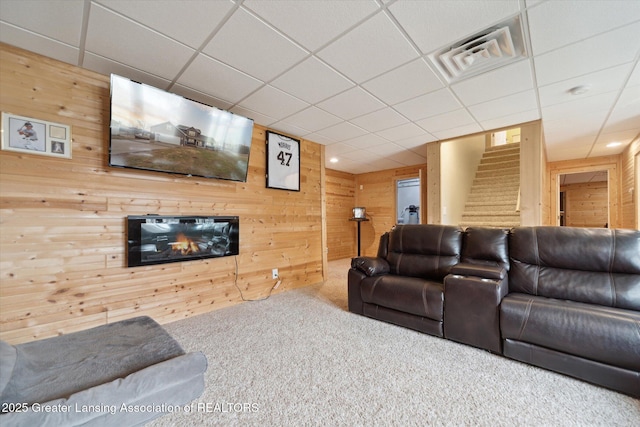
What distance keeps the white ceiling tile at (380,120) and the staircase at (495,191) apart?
2632 millimetres

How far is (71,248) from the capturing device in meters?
2.10

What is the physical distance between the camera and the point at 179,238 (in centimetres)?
266

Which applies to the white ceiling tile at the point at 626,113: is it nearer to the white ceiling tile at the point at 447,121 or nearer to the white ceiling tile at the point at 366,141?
the white ceiling tile at the point at 447,121

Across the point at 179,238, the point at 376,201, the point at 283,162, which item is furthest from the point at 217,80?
the point at 376,201

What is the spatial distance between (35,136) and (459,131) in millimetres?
4639

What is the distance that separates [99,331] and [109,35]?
6.61ft

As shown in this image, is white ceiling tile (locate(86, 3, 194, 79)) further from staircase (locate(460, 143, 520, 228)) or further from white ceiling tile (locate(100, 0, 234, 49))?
staircase (locate(460, 143, 520, 228))

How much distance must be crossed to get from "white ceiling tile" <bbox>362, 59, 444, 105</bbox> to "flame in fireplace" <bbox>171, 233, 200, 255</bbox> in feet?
7.96

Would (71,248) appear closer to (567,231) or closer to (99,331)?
(99,331)

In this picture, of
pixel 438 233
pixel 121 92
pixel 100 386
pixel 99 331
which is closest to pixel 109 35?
pixel 121 92

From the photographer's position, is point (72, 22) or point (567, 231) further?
point (567, 231)

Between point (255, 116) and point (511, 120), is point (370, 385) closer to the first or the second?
point (255, 116)

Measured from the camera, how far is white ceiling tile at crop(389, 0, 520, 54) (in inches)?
60.2

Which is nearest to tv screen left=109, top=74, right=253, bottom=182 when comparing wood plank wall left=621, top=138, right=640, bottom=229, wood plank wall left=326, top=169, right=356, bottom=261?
wood plank wall left=326, top=169, right=356, bottom=261
